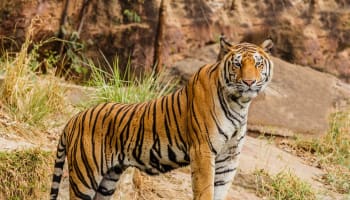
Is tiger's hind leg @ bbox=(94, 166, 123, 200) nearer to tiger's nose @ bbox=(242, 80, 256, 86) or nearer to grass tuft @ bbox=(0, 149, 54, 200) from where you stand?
grass tuft @ bbox=(0, 149, 54, 200)

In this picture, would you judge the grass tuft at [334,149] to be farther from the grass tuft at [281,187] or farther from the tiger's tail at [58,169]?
the tiger's tail at [58,169]

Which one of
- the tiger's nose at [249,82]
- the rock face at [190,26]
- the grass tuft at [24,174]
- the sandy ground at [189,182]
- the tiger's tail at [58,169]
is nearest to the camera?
the tiger's nose at [249,82]

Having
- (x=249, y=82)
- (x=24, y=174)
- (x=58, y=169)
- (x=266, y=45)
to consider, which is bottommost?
(x=24, y=174)

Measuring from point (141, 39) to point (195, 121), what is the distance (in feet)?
22.1

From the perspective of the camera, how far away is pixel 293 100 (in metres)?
11.2

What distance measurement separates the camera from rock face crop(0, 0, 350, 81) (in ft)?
40.0

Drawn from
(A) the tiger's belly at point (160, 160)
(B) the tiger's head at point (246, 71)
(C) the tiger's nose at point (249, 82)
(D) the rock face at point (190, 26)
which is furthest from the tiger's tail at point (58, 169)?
(D) the rock face at point (190, 26)

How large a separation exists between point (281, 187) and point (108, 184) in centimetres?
244

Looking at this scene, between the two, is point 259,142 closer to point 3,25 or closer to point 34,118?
point 34,118

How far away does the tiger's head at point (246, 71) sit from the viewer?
18.4 feet

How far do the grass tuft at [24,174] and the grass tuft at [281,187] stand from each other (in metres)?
2.15

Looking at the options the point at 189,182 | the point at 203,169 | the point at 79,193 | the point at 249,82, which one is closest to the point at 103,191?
the point at 79,193

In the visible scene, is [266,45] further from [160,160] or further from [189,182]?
[189,182]

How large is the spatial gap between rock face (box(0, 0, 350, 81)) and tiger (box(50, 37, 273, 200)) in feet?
19.8
